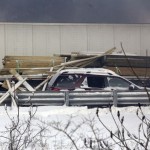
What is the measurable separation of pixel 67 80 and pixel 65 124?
526 cm

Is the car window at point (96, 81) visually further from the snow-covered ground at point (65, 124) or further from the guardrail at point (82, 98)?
the snow-covered ground at point (65, 124)

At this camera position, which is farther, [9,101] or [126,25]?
[126,25]

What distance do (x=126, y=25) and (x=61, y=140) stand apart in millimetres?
19733

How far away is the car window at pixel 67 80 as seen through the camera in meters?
14.2

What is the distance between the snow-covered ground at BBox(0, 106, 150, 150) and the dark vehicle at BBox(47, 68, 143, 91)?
6.43 ft

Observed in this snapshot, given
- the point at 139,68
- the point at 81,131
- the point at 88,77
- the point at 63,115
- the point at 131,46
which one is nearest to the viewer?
the point at 81,131

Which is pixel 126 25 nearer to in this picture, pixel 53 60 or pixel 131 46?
pixel 131 46

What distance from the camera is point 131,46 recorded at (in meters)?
25.7

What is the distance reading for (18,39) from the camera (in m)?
24.4

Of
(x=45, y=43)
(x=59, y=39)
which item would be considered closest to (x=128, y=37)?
(x=59, y=39)

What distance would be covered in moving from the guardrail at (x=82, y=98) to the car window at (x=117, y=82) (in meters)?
1.54

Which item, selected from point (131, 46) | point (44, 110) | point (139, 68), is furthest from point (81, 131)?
point (131, 46)

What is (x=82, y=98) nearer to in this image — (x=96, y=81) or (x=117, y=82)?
(x=96, y=81)

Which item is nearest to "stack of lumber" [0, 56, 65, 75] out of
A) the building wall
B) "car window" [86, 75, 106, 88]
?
"car window" [86, 75, 106, 88]
